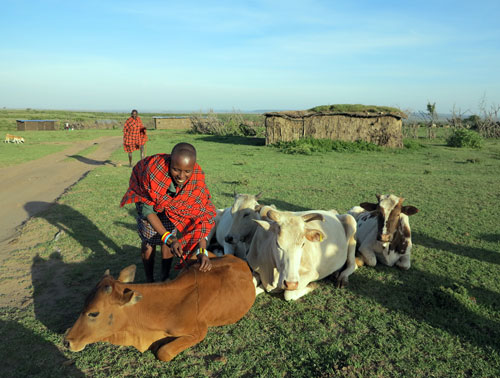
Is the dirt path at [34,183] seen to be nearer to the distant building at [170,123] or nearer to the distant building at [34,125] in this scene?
the distant building at [34,125]

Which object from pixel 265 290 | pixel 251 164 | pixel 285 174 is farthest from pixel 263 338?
pixel 251 164

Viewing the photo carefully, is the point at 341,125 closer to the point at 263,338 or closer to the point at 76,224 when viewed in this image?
the point at 76,224

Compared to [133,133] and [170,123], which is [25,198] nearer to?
[133,133]

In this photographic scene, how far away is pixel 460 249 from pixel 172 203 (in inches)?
201

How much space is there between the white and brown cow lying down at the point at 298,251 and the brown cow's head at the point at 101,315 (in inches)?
67.3

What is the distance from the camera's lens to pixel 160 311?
11.1 ft

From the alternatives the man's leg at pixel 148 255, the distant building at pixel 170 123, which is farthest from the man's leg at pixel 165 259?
the distant building at pixel 170 123

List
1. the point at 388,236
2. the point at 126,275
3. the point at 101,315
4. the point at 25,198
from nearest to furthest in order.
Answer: the point at 101,315 → the point at 126,275 → the point at 388,236 → the point at 25,198

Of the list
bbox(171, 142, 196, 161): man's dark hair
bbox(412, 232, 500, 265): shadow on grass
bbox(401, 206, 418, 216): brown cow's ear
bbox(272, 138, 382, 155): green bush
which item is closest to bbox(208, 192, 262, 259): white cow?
bbox(171, 142, 196, 161): man's dark hair

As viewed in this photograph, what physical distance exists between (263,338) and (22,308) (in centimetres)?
294

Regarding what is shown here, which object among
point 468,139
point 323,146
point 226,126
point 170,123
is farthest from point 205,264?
point 170,123

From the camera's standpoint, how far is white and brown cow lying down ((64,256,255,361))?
3.12 m

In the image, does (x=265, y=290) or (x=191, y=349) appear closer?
(x=191, y=349)

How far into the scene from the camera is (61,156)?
18391 millimetres
